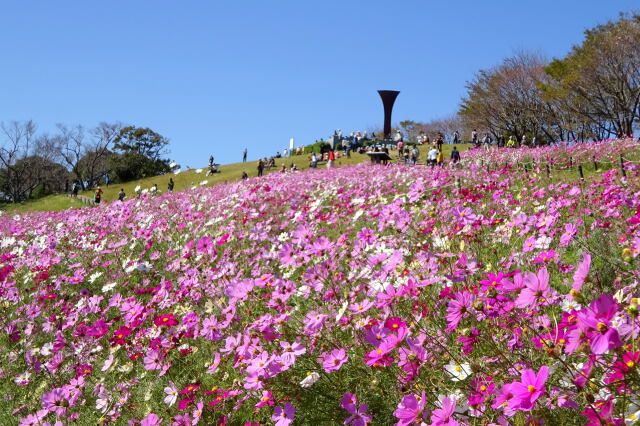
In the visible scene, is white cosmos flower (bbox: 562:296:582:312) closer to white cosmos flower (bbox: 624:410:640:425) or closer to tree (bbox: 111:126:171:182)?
white cosmos flower (bbox: 624:410:640:425)

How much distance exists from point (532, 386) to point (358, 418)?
909mm

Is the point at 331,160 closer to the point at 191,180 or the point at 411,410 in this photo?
the point at 191,180

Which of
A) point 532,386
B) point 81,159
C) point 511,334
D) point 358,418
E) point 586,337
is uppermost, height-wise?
point 81,159

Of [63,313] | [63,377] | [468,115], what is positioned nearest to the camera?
[63,377]

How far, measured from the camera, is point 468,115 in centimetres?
4238

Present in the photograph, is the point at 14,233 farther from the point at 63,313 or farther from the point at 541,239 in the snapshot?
the point at 541,239

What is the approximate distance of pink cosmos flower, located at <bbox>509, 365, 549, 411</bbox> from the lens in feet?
3.32

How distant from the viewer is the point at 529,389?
104cm

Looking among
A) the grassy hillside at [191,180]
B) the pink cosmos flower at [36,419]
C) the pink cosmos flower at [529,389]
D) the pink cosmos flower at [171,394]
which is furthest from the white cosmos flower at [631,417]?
the grassy hillside at [191,180]

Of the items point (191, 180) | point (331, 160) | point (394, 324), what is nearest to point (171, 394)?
point (394, 324)

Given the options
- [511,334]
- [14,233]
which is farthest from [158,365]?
[14,233]

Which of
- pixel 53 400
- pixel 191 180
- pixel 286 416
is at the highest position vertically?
pixel 191 180

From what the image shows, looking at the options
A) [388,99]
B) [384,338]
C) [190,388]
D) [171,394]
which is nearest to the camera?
[384,338]

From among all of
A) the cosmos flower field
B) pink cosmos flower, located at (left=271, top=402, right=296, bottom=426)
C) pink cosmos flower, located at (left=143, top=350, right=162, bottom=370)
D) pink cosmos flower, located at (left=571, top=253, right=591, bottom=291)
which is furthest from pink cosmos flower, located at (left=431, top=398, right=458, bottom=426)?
pink cosmos flower, located at (left=143, top=350, right=162, bottom=370)
